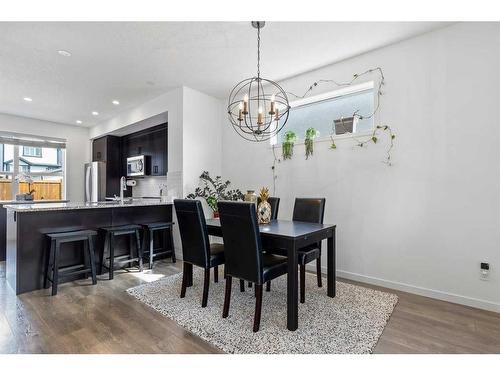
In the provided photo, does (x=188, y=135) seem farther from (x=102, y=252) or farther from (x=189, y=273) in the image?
(x=189, y=273)

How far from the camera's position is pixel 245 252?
2193 millimetres

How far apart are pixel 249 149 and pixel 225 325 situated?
9.55 feet

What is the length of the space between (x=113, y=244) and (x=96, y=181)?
3231 mm

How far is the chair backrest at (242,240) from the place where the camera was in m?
2.11

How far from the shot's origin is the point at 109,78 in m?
3.99

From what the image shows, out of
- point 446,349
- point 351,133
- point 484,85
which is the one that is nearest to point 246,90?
point 351,133

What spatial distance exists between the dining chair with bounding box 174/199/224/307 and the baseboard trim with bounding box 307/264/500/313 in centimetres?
176

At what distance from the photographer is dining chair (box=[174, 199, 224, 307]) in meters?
2.53

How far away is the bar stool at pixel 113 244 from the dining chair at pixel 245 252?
1822 mm

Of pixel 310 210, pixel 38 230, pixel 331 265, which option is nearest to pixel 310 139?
pixel 310 210

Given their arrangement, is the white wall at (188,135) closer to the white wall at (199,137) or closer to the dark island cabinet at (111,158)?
the white wall at (199,137)

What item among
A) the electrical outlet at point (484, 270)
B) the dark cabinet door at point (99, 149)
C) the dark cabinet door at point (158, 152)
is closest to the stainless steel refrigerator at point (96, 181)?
the dark cabinet door at point (99, 149)
